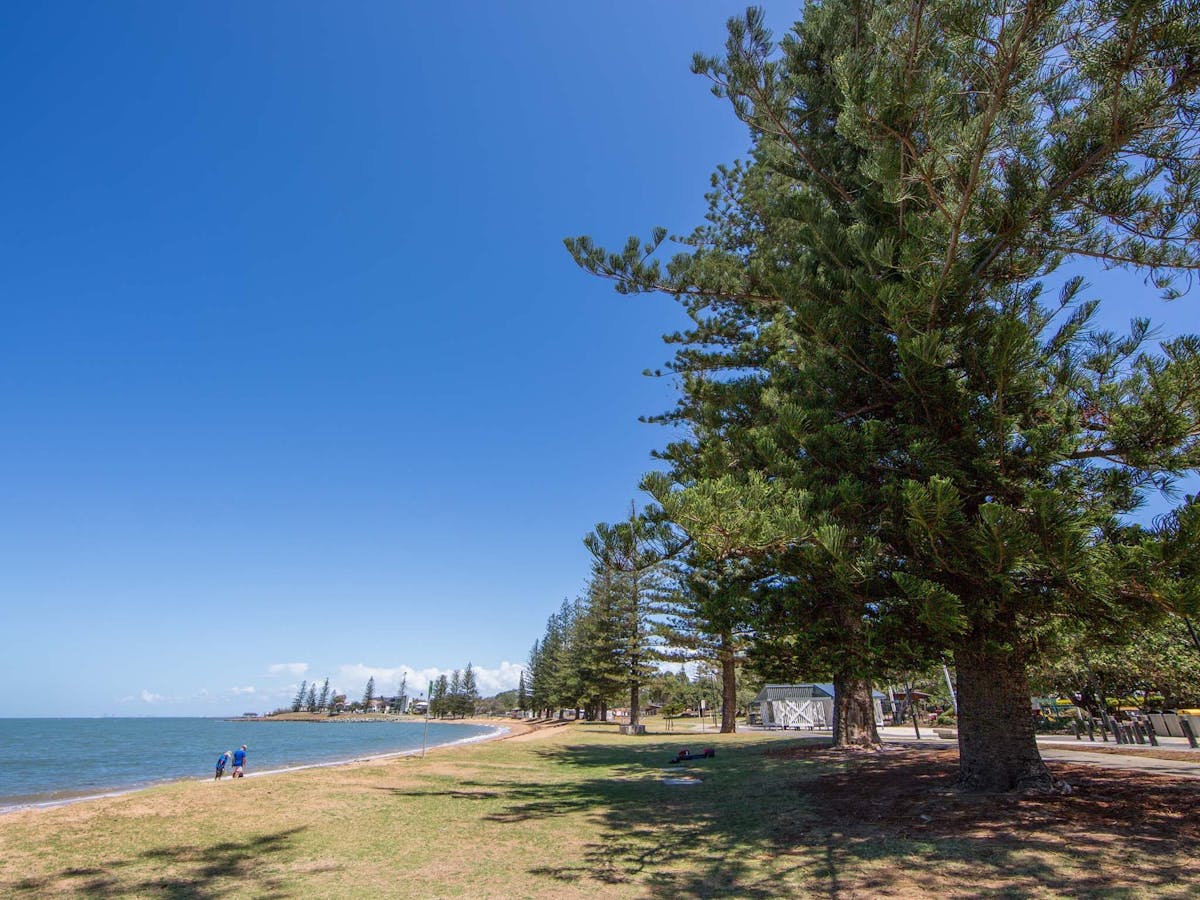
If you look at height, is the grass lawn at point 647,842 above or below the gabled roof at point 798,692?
above

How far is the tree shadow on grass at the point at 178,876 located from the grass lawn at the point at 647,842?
1.1 inches

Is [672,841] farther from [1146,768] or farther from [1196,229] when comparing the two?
[1196,229]

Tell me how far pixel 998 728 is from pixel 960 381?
3.63m

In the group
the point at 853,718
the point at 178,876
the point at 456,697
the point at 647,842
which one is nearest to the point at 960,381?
the point at 647,842

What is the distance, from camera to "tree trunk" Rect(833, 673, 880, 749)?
12.3 metres

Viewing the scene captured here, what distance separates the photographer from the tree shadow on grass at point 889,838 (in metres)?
3.88

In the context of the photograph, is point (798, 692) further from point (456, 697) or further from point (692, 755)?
point (456, 697)

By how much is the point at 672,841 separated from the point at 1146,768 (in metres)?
6.45

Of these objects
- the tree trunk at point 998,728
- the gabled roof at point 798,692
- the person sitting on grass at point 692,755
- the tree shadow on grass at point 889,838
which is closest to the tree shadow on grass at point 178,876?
the tree shadow on grass at point 889,838

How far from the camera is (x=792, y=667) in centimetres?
745

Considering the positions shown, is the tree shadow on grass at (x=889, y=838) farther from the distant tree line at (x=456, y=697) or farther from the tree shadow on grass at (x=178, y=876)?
the distant tree line at (x=456, y=697)

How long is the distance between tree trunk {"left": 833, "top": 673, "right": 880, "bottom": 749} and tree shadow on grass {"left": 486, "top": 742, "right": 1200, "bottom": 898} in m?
4.16

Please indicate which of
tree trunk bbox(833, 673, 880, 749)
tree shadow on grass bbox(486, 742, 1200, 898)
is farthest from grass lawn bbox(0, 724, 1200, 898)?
tree trunk bbox(833, 673, 880, 749)

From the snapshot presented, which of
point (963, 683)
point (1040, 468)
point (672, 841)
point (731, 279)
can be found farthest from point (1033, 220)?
point (672, 841)
